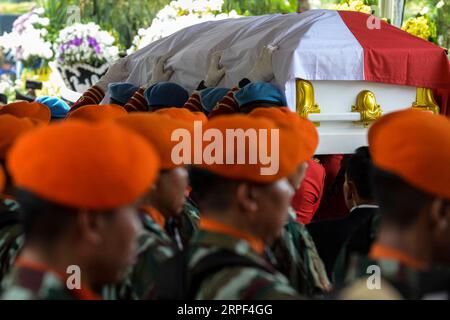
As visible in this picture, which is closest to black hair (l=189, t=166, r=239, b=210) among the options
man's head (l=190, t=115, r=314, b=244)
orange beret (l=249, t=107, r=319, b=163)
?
man's head (l=190, t=115, r=314, b=244)

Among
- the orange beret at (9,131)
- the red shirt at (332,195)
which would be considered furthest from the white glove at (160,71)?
the orange beret at (9,131)

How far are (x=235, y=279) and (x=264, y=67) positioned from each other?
103 inches

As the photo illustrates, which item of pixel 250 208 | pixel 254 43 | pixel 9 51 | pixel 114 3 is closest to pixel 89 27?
pixel 9 51

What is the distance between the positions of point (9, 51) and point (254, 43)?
5.25 meters

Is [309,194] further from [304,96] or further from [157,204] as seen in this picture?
[157,204]

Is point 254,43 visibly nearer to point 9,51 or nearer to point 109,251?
point 109,251

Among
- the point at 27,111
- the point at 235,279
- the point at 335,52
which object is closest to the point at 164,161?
the point at 235,279

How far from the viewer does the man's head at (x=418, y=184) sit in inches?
69.9

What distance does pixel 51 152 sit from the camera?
165cm

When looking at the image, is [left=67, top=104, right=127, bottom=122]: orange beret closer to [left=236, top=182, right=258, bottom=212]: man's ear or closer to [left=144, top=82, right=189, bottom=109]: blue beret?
[left=144, top=82, right=189, bottom=109]: blue beret

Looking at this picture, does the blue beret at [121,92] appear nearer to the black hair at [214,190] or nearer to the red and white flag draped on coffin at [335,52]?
the red and white flag draped on coffin at [335,52]

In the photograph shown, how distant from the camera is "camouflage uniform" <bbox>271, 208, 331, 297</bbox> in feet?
8.16

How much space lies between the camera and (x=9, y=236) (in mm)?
2551

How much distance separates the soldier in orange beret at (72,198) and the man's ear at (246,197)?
32cm
